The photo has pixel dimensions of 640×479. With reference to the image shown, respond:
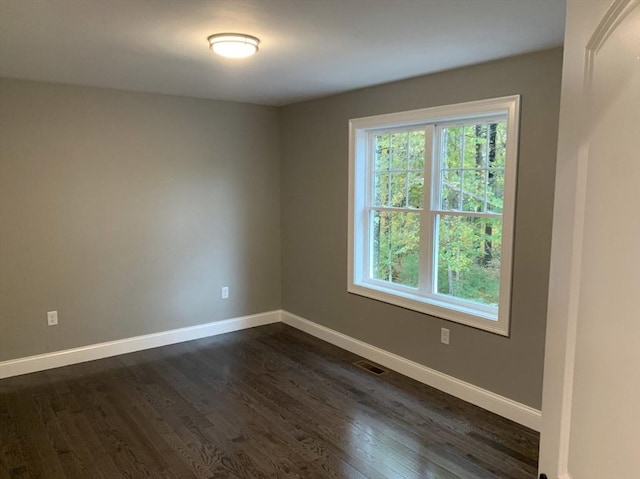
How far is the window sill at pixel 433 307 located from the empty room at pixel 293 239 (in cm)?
2

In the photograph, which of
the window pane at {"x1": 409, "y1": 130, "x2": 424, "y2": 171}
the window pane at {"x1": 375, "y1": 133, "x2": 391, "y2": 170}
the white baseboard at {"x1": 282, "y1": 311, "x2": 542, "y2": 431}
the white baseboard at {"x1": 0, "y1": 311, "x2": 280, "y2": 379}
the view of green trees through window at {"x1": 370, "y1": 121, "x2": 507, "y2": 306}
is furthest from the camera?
the window pane at {"x1": 375, "y1": 133, "x2": 391, "y2": 170}

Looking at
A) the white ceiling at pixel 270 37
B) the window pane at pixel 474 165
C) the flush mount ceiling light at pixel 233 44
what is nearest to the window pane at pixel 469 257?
the window pane at pixel 474 165

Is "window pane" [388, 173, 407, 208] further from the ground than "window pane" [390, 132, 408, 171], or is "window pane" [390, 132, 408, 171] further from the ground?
"window pane" [390, 132, 408, 171]

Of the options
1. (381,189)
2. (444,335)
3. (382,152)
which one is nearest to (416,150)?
(382,152)

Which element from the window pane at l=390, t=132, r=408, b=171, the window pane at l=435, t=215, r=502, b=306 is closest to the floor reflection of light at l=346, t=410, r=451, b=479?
the window pane at l=435, t=215, r=502, b=306

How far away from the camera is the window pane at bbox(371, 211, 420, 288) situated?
3.96m

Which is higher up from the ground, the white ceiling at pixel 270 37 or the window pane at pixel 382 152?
the white ceiling at pixel 270 37

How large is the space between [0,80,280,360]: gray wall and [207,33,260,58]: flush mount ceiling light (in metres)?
1.91

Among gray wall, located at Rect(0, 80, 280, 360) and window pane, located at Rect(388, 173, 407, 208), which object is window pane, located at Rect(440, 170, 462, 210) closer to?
window pane, located at Rect(388, 173, 407, 208)

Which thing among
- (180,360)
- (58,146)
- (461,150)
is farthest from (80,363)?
(461,150)

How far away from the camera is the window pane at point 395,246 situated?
3.96m

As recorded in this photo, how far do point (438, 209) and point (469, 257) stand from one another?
0.44 meters

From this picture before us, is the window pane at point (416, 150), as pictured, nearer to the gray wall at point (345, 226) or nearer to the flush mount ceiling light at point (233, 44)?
the gray wall at point (345, 226)

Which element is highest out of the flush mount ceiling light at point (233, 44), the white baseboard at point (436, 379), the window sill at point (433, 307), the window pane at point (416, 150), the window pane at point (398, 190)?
the flush mount ceiling light at point (233, 44)
